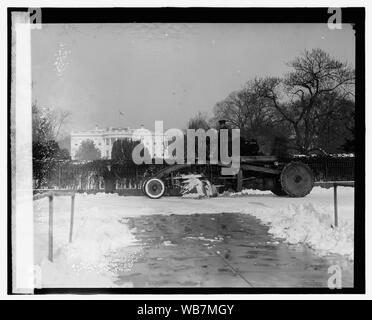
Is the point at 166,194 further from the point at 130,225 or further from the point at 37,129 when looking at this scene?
the point at 37,129

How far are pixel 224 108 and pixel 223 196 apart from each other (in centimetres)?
367

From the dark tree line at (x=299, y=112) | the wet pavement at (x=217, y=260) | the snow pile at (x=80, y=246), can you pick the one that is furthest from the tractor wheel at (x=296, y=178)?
the snow pile at (x=80, y=246)

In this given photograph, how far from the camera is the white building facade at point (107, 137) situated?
10.7m

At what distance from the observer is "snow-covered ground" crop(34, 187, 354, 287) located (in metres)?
7.27

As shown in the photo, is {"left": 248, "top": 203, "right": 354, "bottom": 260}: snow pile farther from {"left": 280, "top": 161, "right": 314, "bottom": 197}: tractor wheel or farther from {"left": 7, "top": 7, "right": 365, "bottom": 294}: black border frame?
{"left": 280, "top": 161, "right": 314, "bottom": 197}: tractor wheel

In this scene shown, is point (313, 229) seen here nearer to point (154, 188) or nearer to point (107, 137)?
point (107, 137)

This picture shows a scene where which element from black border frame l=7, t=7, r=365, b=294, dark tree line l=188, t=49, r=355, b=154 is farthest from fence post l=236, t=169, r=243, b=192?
black border frame l=7, t=7, r=365, b=294

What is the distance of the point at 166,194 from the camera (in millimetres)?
16297

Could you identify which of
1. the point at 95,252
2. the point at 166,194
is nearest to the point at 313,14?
the point at 95,252

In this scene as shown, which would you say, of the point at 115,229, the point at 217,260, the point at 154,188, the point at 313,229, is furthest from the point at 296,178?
the point at 217,260

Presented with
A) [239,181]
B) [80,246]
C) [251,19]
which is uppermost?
[251,19]

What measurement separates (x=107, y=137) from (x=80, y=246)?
402cm

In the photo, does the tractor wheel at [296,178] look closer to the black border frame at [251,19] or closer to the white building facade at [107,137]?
the white building facade at [107,137]

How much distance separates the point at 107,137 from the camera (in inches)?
464
